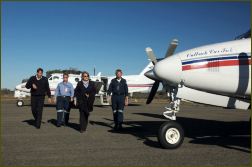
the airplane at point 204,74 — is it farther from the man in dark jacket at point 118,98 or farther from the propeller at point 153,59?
the man in dark jacket at point 118,98

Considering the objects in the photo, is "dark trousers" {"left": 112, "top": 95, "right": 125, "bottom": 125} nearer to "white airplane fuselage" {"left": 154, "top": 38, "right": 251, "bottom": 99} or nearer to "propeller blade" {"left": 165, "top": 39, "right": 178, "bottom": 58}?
"propeller blade" {"left": 165, "top": 39, "right": 178, "bottom": 58}

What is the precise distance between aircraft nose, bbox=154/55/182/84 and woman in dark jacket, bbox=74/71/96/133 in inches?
165

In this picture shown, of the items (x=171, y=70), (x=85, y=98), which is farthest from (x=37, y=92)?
(x=171, y=70)

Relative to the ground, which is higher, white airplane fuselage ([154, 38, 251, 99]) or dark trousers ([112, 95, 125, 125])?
white airplane fuselage ([154, 38, 251, 99])

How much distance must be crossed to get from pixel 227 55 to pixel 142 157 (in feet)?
10.7

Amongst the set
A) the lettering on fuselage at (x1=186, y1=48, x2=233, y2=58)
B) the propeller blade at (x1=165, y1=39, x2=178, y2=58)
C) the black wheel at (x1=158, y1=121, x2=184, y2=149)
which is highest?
the propeller blade at (x1=165, y1=39, x2=178, y2=58)

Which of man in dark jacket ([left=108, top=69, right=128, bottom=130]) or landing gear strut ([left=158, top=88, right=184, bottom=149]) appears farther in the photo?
man in dark jacket ([left=108, top=69, right=128, bottom=130])

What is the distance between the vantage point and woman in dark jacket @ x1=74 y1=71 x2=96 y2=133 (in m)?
11.4

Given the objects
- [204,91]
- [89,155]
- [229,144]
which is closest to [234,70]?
[204,91]

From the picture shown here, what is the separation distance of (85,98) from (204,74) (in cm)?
506

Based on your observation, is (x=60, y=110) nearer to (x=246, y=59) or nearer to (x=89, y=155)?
(x=89, y=155)

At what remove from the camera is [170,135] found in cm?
780

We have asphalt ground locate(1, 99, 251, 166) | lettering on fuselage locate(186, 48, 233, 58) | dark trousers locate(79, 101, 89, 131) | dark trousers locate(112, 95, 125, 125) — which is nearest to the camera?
asphalt ground locate(1, 99, 251, 166)

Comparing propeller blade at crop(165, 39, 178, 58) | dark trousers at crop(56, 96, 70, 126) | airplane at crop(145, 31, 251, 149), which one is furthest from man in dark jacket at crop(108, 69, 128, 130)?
airplane at crop(145, 31, 251, 149)
